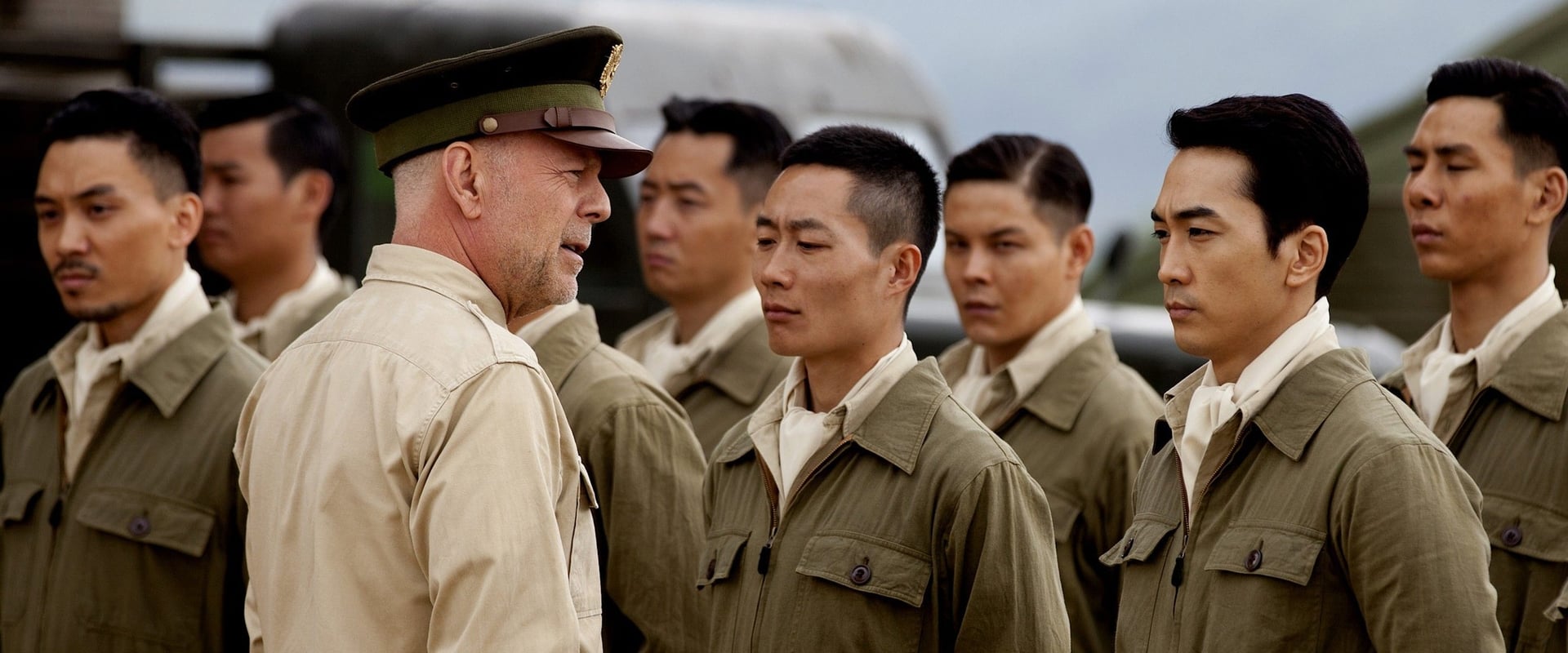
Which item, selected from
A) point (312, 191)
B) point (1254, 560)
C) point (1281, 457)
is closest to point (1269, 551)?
point (1254, 560)

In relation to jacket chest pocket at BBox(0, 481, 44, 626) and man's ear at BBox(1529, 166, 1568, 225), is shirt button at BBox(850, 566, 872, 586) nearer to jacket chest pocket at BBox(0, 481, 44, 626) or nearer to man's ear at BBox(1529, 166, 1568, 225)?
man's ear at BBox(1529, 166, 1568, 225)

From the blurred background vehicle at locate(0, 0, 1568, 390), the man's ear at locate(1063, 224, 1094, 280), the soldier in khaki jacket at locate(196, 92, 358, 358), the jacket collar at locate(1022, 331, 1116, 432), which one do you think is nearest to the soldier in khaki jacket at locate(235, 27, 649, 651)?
the jacket collar at locate(1022, 331, 1116, 432)

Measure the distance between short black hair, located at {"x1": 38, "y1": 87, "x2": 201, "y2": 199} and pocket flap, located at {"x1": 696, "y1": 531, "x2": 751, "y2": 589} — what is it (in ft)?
6.02

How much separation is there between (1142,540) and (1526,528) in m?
0.94

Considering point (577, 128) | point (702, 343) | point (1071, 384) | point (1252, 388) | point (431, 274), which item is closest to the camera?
point (431, 274)

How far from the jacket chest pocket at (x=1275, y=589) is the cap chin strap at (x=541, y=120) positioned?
4.31 ft

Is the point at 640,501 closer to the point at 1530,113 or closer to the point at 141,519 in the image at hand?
the point at 141,519

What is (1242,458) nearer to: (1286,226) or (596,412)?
(1286,226)

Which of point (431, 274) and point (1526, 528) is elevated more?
→ point (431, 274)

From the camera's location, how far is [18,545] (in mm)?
3898

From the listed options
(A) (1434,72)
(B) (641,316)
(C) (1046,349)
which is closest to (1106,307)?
(B) (641,316)

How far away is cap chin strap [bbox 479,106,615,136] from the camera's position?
249cm

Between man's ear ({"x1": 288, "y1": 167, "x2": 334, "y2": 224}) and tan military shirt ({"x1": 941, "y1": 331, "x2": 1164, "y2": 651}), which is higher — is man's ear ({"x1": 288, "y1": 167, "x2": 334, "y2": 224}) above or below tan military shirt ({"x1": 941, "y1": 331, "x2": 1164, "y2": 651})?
above

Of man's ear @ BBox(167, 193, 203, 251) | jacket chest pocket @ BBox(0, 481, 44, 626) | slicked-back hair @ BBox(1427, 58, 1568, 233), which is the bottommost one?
jacket chest pocket @ BBox(0, 481, 44, 626)
